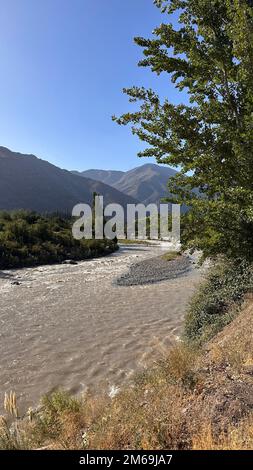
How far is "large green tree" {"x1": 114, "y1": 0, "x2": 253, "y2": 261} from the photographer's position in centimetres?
702

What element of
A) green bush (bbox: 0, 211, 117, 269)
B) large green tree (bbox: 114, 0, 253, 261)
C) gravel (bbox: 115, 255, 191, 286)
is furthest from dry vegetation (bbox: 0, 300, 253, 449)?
green bush (bbox: 0, 211, 117, 269)

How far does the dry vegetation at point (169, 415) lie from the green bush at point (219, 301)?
3.87m

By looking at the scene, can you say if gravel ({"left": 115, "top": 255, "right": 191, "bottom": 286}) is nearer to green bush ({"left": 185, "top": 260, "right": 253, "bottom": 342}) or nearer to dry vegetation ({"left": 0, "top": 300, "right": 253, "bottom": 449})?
green bush ({"left": 185, "top": 260, "right": 253, "bottom": 342})

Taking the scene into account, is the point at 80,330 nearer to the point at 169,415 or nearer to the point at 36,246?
the point at 169,415

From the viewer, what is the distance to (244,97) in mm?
7520

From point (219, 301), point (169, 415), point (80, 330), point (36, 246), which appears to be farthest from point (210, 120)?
point (36, 246)

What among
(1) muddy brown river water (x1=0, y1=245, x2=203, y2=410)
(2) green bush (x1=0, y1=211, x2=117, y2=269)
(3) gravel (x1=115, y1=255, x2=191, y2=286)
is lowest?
(1) muddy brown river water (x1=0, y1=245, x2=203, y2=410)

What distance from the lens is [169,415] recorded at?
17.9ft

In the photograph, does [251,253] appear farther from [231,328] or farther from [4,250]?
[4,250]

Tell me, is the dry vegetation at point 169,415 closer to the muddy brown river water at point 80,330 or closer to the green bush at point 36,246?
the muddy brown river water at point 80,330

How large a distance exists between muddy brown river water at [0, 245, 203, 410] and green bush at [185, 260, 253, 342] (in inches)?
47.8

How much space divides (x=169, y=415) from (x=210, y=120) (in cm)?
515

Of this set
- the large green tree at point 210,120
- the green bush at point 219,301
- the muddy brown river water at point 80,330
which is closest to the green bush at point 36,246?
the muddy brown river water at point 80,330

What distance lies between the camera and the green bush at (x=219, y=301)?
1187 cm
